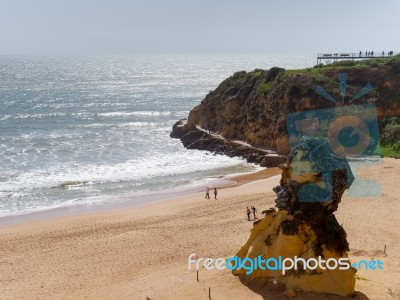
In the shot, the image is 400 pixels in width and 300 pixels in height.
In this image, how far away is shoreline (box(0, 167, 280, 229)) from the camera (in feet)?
89.6

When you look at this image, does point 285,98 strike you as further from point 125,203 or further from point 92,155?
point 125,203

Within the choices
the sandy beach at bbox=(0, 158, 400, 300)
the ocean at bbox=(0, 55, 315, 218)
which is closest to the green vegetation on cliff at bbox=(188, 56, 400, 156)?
the ocean at bbox=(0, 55, 315, 218)

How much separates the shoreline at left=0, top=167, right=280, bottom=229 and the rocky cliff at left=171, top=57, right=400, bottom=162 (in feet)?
21.6

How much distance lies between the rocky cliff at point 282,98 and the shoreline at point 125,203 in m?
6.58

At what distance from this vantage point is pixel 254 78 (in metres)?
49.0

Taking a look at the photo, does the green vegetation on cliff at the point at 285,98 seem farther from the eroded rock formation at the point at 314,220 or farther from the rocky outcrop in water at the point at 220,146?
the eroded rock formation at the point at 314,220

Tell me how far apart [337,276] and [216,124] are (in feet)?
118

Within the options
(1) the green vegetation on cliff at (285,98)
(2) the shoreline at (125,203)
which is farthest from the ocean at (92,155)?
(1) the green vegetation on cliff at (285,98)

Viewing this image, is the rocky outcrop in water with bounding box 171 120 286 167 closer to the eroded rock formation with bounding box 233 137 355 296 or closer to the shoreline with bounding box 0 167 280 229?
the shoreline with bounding box 0 167 280 229

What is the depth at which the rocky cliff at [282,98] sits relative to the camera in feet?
135

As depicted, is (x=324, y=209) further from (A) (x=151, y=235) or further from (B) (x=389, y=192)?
(B) (x=389, y=192)

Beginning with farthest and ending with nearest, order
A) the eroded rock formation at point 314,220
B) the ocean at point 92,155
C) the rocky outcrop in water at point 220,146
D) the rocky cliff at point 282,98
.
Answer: the rocky cliff at point 282,98 < the rocky outcrop in water at point 220,146 < the ocean at point 92,155 < the eroded rock formation at point 314,220

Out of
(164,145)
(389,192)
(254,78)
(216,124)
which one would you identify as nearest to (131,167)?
(164,145)

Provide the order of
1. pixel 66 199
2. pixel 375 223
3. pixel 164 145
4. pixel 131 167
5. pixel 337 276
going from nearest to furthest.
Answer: pixel 337 276, pixel 375 223, pixel 66 199, pixel 131 167, pixel 164 145
